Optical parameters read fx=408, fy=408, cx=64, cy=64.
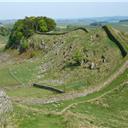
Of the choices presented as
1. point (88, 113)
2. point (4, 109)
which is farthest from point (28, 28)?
point (4, 109)

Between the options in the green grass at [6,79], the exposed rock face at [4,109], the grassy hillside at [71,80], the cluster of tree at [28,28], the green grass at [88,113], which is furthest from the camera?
the cluster of tree at [28,28]

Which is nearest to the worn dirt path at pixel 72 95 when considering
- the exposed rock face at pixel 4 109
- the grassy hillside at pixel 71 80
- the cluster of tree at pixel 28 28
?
the grassy hillside at pixel 71 80

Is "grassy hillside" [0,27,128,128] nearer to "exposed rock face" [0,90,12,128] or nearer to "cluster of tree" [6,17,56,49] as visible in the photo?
"exposed rock face" [0,90,12,128]

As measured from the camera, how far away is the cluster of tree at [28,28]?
111188 mm

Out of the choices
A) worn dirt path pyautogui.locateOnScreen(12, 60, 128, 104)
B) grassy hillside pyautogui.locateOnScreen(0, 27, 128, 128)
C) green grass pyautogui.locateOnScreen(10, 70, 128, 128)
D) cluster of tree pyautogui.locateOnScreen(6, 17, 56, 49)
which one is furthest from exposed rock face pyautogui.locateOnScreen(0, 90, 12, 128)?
cluster of tree pyautogui.locateOnScreen(6, 17, 56, 49)

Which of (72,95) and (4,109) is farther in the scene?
(72,95)

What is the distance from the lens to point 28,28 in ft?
369

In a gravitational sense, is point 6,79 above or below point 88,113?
below

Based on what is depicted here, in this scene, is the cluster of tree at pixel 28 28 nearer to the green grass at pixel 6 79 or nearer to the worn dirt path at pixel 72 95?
the green grass at pixel 6 79

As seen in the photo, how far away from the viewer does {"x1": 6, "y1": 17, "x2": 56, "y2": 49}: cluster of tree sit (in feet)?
365

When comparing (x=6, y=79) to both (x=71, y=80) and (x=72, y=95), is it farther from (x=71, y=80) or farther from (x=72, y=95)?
(x=72, y=95)

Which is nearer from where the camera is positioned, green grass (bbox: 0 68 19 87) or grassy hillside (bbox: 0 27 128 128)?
grassy hillside (bbox: 0 27 128 128)

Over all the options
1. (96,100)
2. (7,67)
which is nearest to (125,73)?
(96,100)

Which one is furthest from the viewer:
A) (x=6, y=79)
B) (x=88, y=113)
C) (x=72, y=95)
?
(x=6, y=79)
